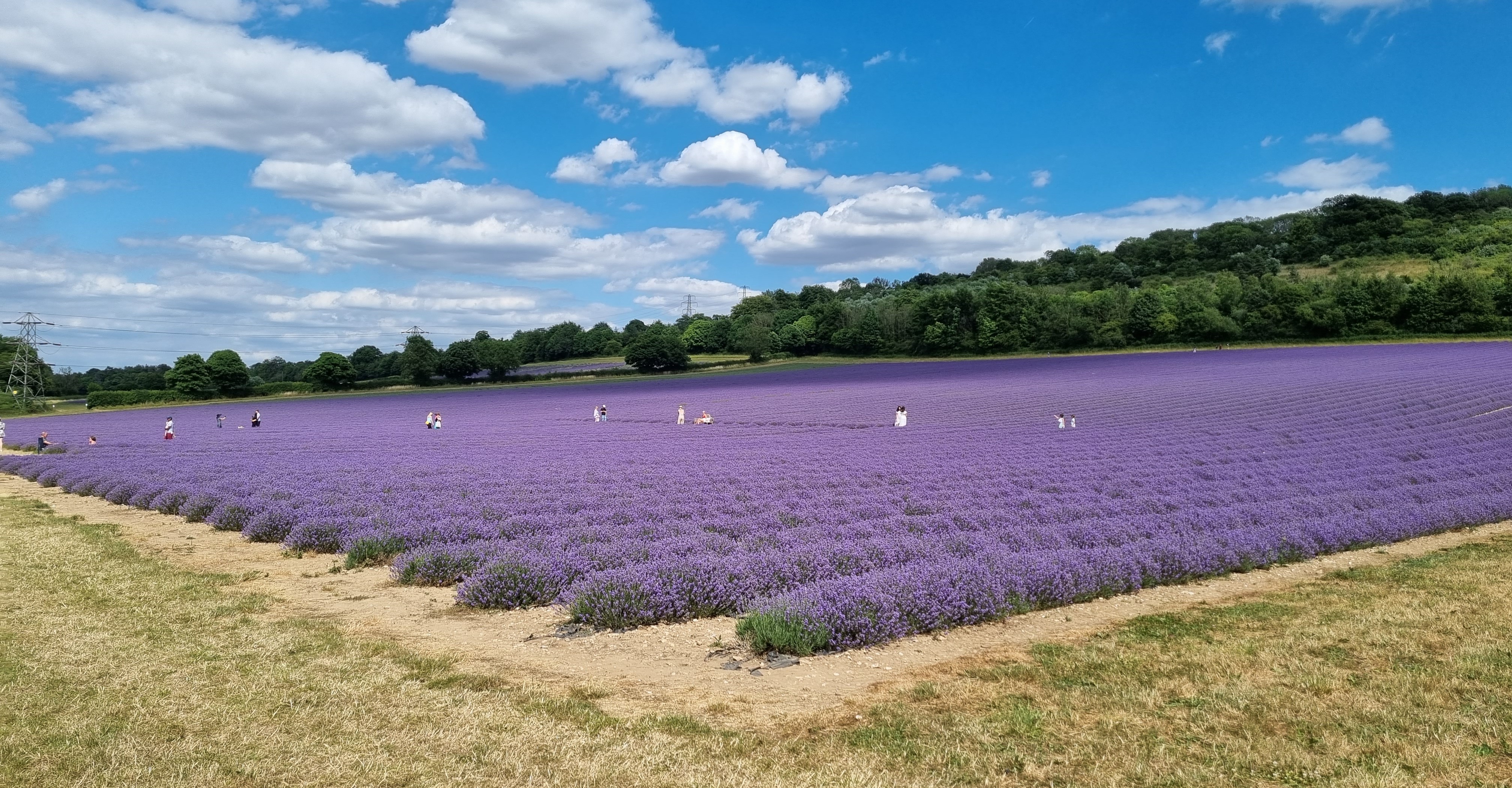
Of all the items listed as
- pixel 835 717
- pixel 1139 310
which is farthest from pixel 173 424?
pixel 1139 310

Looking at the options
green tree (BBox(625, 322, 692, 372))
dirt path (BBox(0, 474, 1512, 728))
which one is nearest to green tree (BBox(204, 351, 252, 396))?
green tree (BBox(625, 322, 692, 372))

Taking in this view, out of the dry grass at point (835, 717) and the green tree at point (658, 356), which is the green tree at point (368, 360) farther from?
the dry grass at point (835, 717)

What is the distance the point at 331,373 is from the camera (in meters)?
92.1

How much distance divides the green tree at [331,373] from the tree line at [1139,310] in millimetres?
153

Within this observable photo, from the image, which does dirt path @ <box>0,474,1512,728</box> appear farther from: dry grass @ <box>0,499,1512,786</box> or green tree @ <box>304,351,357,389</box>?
green tree @ <box>304,351,357,389</box>

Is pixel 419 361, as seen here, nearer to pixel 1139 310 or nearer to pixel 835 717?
pixel 1139 310

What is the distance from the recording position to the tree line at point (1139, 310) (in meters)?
66.3

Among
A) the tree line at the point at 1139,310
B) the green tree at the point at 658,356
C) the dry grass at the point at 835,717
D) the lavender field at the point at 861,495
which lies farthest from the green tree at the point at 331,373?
the dry grass at the point at 835,717

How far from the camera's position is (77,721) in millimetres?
5156

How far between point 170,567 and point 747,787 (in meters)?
10.4

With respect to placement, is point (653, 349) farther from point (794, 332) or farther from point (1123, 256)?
point (1123, 256)

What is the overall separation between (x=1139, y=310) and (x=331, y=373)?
89.1 m

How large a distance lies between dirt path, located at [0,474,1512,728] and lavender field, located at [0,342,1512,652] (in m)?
0.26

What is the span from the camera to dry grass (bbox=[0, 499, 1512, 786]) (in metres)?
4.45
